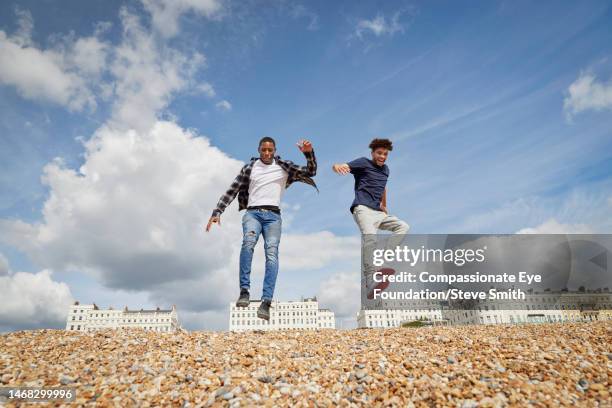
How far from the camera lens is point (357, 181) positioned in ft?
29.6

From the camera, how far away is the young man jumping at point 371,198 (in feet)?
28.1

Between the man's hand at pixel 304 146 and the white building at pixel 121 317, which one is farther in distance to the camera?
the white building at pixel 121 317

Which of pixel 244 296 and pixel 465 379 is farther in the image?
pixel 244 296

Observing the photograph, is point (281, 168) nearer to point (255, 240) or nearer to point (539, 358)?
point (255, 240)

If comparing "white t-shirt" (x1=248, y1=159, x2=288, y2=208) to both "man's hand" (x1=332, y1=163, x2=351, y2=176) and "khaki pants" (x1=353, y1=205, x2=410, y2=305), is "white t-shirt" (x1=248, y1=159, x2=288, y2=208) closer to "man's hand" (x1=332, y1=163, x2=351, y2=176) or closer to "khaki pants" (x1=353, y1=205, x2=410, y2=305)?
"man's hand" (x1=332, y1=163, x2=351, y2=176)

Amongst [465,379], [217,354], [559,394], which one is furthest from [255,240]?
[559,394]

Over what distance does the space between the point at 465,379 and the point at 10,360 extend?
5756 millimetres

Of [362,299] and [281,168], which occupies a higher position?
[281,168]

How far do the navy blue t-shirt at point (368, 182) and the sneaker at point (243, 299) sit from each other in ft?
10.5

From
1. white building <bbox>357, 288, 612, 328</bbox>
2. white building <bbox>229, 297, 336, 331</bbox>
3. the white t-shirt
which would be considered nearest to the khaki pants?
white building <bbox>357, 288, 612, 328</bbox>

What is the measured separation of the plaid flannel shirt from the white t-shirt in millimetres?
130

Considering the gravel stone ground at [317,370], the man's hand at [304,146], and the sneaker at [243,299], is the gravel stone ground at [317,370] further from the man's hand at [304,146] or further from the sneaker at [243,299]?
the man's hand at [304,146]

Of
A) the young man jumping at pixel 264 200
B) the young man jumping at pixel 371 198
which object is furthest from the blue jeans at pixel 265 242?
the young man jumping at pixel 371 198

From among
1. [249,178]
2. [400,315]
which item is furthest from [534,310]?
[400,315]
